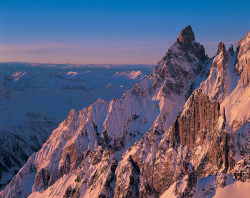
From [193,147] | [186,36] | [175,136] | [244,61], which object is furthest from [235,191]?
[186,36]

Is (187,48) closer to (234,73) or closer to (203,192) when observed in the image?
(234,73)

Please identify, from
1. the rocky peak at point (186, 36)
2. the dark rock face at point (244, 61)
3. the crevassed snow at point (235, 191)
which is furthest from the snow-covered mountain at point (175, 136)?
the rocky peak at point (186, 36)

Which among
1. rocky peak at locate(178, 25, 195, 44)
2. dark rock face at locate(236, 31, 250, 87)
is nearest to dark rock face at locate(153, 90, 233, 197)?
dark rock face at locate(236, 31, 250, 87)

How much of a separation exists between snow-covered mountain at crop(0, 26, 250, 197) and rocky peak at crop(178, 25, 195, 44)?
2.13ft

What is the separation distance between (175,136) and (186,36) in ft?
272

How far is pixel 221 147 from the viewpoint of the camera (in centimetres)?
9219

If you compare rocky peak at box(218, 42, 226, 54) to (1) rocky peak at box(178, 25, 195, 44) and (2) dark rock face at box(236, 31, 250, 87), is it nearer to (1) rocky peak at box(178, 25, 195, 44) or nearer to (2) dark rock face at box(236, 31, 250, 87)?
(2) dark rock face at box(236, 31, 250, 87)

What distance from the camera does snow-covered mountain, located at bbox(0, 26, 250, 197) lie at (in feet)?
304

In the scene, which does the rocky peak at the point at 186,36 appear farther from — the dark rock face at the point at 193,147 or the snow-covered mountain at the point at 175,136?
the dark rock face at the point at 193,147

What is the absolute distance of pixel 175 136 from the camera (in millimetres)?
123562

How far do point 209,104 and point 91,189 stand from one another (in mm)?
77763

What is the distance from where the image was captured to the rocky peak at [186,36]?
180m

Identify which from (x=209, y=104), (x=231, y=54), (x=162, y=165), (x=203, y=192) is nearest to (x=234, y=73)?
(x=231, y=54)

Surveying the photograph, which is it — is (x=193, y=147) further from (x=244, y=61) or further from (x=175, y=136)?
(x=244, y=61)
